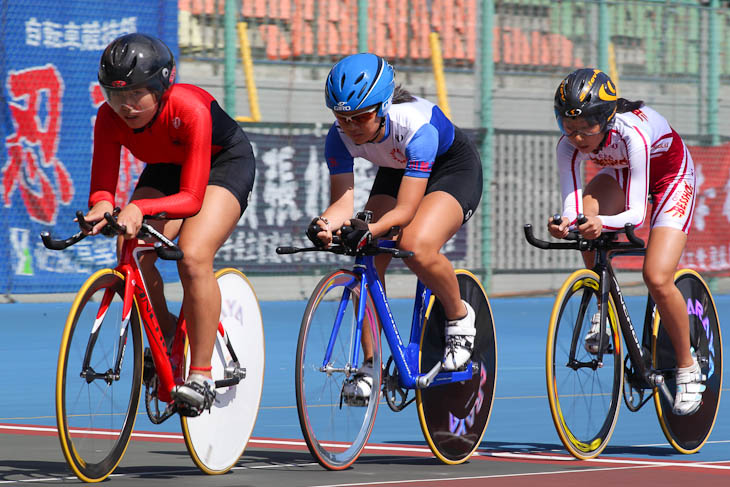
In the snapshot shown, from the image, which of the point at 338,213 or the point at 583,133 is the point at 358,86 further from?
the point at 583,133

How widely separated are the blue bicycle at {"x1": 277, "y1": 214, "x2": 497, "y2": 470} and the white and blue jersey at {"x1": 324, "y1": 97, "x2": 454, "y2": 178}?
37 cm

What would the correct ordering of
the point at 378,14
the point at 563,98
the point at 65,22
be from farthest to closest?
1. the point at 378,14
2. the point at 65,22
3. the point at 563,98

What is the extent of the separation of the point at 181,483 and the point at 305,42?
11049 millimetres

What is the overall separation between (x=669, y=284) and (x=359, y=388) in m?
1.70

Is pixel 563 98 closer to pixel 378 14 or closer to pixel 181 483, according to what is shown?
pixel 181 483

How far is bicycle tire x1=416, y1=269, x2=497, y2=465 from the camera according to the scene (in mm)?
6742

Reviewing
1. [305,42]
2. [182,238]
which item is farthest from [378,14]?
[182,238]

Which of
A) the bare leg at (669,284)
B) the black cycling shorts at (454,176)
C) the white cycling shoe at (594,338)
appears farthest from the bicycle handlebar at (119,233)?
the bare leg at (669,284)

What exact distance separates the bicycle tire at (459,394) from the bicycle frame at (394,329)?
5cm

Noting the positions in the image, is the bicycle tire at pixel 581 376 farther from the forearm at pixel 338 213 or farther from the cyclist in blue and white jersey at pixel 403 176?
the forearm at pixel 338 213

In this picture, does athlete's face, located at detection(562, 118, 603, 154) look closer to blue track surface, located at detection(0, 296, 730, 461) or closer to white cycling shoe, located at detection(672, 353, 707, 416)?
white cycling shoe, located at detection(672, 353, 707, 416)

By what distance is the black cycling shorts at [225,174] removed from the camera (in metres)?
6.31

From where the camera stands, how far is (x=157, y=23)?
16156 millimetres

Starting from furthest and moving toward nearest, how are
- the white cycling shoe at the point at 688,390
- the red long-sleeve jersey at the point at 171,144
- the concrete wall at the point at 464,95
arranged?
the concrete wall at the point at 464,95 → the white cycling shoe at the point at 688,390 → the red long-sleeve jersey at the point at 171,144
